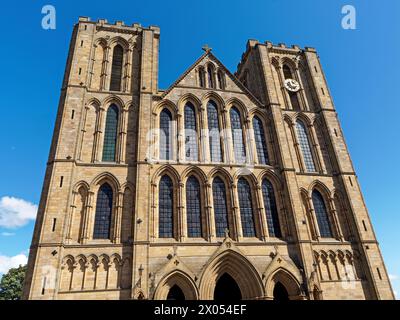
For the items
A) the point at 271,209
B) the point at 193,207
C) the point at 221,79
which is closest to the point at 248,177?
the point at 271,209

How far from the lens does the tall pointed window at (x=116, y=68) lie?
2322 cm

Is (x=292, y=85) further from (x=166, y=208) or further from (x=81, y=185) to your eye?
(x=81, y=185)

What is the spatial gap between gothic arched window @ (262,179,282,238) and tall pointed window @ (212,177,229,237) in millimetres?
3150

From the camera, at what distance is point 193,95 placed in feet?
75.7

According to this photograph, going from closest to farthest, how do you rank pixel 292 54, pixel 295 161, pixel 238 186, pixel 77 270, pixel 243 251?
pixel 77 270 → pixel 243 251 → pixel 238 186 → pixel 295 161 → pixel 292 54

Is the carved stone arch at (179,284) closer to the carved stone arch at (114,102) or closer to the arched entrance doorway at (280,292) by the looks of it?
the arched entrance doorway at (280,292)

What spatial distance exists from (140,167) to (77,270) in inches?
283

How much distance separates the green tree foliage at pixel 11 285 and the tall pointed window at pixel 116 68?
34.1 meters

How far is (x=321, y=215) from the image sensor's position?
21062 millimetres

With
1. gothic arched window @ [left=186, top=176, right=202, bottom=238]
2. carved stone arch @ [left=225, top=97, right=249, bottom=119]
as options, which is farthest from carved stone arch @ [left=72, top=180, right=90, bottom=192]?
carved stone arch @ [left=225, top=97, right=249, bottom=119]

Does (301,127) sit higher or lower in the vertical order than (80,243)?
higher
